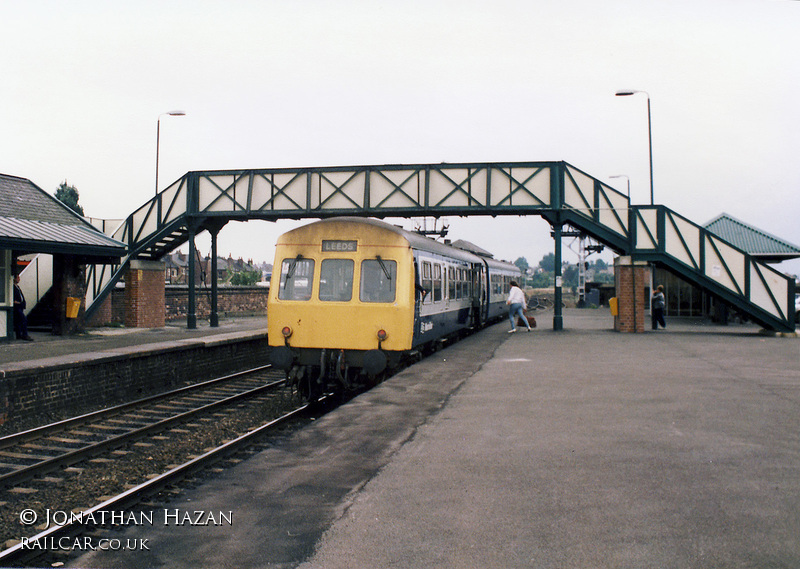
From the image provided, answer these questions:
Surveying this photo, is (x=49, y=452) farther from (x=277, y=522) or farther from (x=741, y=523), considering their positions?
(x=741, y=523)

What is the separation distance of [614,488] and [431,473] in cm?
140

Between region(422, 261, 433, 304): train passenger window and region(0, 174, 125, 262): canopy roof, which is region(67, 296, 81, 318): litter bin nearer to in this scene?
region(0, 174, 125, 262): canopy roof

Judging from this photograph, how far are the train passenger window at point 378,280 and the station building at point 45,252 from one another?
877 centimetres

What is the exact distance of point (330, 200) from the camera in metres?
21.5

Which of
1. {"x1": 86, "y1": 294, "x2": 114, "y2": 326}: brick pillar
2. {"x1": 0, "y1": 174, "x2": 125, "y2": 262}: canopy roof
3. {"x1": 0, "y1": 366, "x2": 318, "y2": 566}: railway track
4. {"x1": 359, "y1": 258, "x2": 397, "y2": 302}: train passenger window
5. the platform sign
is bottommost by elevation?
{"x1": 0, "y1": 366, "x2": 318, "y2": 566}: railway track

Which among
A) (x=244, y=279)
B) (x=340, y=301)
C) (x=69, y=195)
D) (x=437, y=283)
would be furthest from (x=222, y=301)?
(x=244, y=279)

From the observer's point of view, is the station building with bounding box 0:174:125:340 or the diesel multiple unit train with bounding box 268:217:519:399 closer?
the diesel multiple unit train with bounding box 268:217:519:399

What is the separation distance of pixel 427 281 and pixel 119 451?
19.5 ft

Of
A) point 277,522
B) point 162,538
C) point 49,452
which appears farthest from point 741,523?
point 49,452

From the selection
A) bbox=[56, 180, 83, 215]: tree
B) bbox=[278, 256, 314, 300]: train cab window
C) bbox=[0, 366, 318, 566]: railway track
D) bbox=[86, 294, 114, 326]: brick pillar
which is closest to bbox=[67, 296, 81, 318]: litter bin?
bbox=[86, 294, 114, 326]: brick pillar

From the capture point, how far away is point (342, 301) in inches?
410

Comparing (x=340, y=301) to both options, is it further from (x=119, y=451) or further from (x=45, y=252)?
(x=45, y=252)

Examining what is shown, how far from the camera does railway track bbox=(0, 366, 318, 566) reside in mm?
5879

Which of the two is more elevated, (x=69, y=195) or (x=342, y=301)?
(x=69, y=195)
